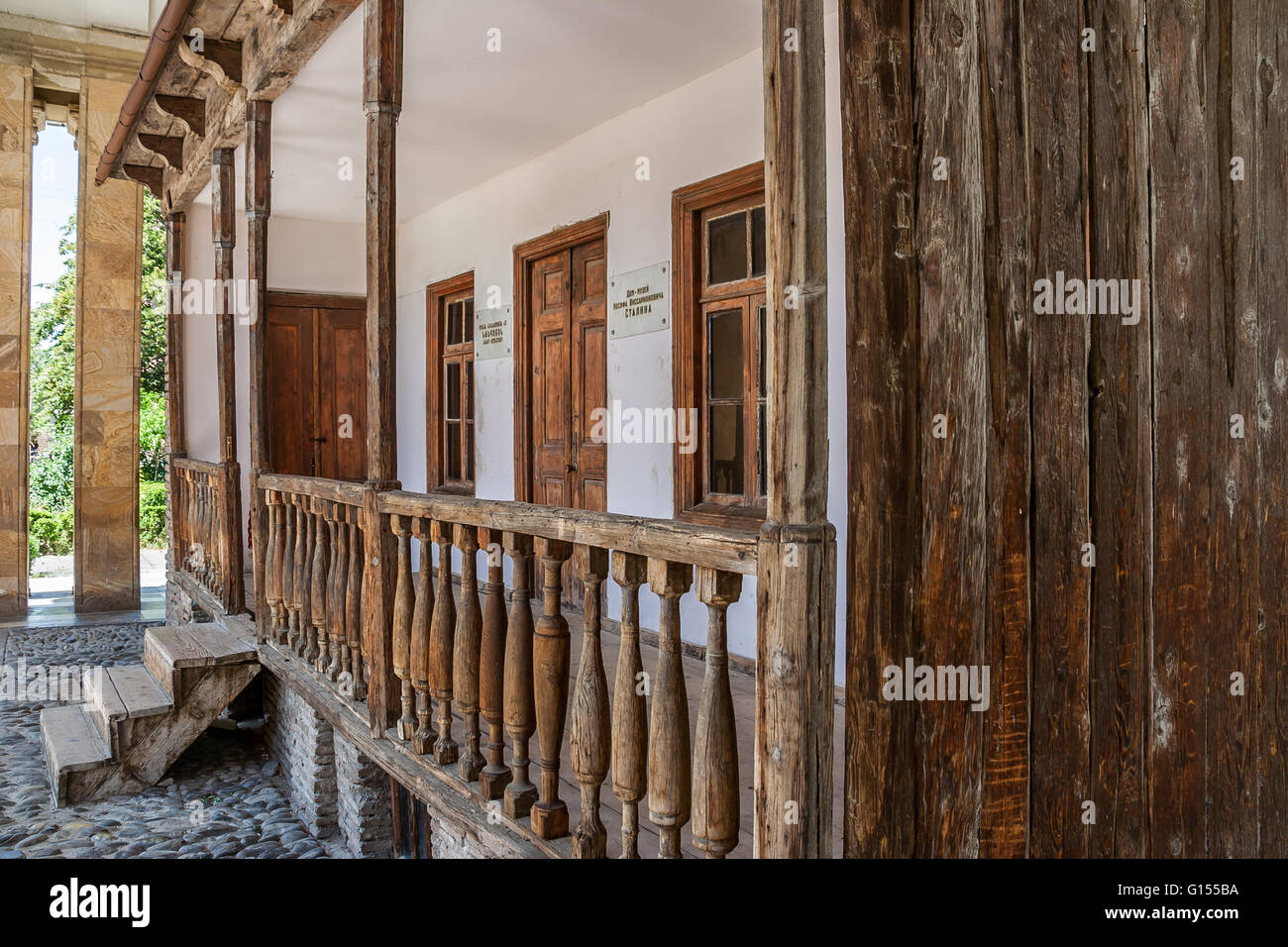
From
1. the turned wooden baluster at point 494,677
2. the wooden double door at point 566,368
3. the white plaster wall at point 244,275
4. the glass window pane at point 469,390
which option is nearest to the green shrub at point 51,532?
the white plaster wall at point 244,275

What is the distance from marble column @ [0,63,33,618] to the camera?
29.6 feet

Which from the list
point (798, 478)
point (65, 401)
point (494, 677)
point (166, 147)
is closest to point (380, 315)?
point (494, 677)

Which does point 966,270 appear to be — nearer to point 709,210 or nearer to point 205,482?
point 709,210

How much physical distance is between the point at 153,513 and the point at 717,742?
16424 millimetres

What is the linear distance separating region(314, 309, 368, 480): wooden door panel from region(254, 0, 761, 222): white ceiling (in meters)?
2.21

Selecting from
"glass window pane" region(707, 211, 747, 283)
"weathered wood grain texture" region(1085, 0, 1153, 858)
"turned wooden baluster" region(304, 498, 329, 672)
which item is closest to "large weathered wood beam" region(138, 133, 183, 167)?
"turned wooden baluster" region(304, 498, 329, 672)

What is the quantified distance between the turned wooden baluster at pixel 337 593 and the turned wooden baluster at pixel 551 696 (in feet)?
6.34

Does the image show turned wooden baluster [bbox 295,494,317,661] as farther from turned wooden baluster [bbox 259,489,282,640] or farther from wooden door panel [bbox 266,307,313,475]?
wooden door panel [bbox 266,307,313,475]

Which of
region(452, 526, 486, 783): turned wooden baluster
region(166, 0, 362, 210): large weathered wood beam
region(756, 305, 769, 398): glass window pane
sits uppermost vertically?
region(166, 0, 362, 210): large weathered wood beam

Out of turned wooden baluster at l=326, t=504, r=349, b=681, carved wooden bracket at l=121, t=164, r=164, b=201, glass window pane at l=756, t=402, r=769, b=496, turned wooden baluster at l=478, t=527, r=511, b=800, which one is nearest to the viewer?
turned wooden baluster at l=478, t=527, r=511, b=800

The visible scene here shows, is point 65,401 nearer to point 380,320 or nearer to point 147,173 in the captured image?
point 147,173

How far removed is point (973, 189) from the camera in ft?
6.60
